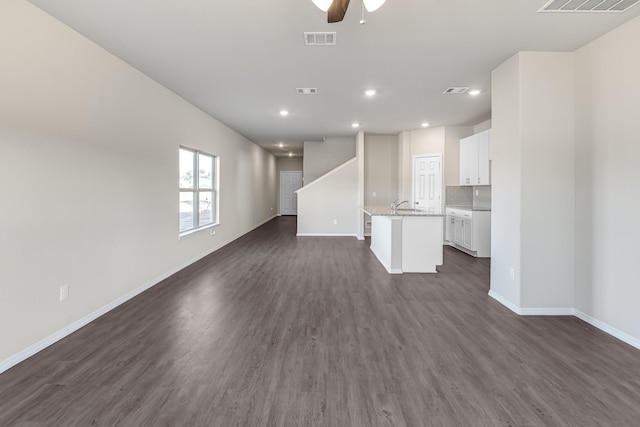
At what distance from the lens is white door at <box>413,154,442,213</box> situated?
718cm

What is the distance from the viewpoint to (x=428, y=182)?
7402mm

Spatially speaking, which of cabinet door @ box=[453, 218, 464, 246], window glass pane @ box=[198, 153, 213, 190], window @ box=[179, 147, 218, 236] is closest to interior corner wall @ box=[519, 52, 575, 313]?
cabinet door @ box=[453, 218, 464, 246]

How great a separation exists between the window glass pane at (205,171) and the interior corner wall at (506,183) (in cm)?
492

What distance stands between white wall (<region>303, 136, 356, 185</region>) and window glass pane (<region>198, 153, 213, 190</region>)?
337cm

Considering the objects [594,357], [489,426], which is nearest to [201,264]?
[489,426]

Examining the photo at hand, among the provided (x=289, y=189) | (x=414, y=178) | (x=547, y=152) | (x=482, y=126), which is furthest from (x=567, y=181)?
(x=289, y=189)

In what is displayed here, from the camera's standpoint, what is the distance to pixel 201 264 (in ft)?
17.2

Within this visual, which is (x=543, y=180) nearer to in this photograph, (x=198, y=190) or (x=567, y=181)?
(x=567, y=181)

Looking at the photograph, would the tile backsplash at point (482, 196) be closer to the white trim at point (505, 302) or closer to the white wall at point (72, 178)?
the white trim at point (505, 302)

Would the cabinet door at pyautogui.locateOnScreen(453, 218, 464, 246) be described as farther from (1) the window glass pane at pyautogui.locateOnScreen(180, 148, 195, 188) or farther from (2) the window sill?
(1) the window glass pane at pyautogui.locateOnScreen(180, 148, 195, 188)

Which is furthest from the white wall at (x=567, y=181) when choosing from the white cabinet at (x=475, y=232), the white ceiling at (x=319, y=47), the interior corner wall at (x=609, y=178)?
the white cabinet at (x=475, y=232)

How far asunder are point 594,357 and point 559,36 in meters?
2.80

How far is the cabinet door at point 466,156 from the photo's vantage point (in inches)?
249

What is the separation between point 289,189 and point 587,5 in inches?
498
